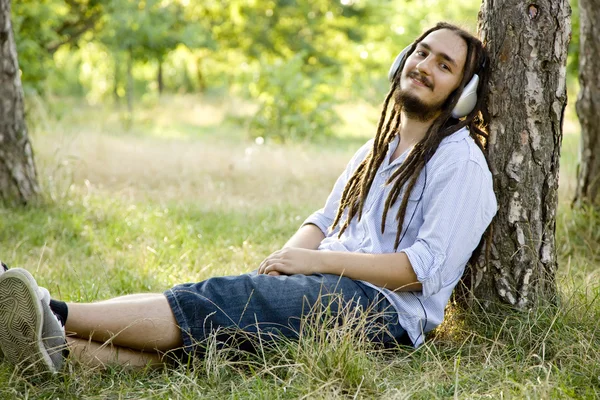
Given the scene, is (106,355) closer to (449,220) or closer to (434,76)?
(449,220)

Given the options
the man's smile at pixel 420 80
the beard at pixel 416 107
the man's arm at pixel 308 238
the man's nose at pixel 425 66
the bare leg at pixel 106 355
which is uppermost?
the man's nose at pixel 425 66

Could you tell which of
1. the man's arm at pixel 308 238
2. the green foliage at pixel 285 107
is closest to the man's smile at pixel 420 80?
the man's arm at pixel 308 238

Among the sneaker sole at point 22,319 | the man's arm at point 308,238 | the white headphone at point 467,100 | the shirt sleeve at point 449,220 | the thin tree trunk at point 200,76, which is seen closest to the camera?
the sneaker sole at point 22,319

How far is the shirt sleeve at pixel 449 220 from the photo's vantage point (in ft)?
9.07

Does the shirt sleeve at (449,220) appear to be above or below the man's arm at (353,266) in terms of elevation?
above

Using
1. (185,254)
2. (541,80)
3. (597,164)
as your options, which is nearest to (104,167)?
(185,254)

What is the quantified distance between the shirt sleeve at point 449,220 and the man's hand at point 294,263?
0.39 meters

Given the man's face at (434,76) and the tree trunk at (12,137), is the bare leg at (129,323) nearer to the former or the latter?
the man's face at (434,76)

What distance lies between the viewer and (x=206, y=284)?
9.14ft

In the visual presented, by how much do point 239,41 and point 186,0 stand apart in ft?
14.1

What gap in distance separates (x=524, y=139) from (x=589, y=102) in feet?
7.35

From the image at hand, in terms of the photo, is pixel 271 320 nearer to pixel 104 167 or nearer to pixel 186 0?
pixel 104 167

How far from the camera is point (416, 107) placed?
309 centimetres

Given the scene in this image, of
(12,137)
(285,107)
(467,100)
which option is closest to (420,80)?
(467,100)
